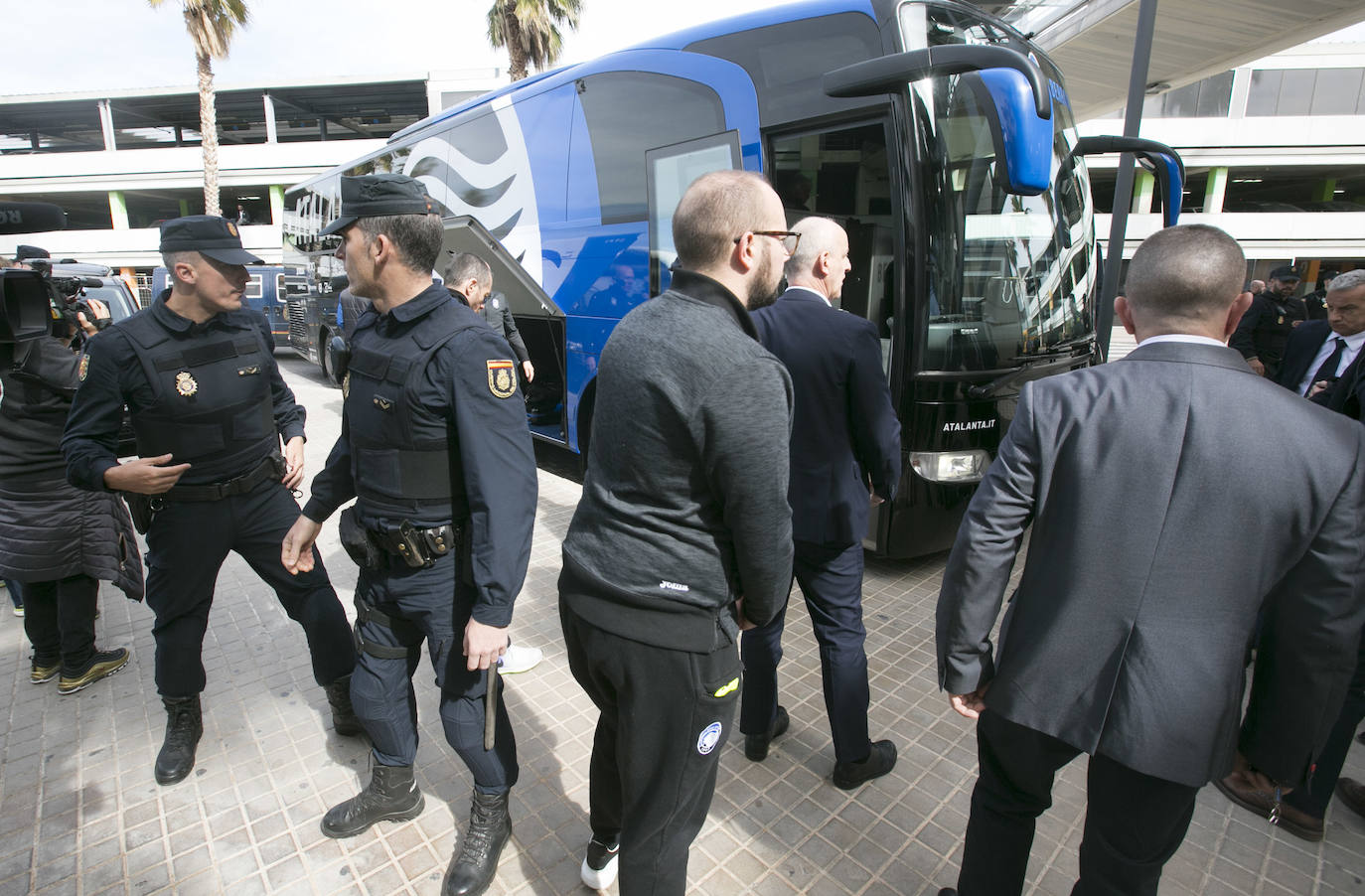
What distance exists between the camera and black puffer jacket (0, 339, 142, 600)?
10.1 feet

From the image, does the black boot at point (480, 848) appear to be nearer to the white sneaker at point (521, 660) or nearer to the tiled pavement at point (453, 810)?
the tiled pavement at point (453, 810)

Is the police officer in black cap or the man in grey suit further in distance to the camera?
the police officer in black cap

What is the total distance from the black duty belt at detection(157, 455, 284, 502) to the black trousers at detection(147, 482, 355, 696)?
28 millimetres

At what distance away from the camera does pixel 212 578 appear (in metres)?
2.75

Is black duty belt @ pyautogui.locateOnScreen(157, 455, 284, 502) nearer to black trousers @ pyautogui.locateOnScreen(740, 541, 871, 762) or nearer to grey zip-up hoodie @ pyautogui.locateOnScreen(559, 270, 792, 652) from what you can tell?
grey zip-up hoodie @ pyautogui.locateOnScreen(559, 270, 792, 652)

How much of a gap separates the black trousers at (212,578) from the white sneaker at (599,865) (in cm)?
136

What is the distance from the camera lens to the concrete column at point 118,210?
30.2 m

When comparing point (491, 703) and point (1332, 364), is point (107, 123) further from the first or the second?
point (1332, 364)

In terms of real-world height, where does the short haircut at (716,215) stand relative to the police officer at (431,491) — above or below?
above

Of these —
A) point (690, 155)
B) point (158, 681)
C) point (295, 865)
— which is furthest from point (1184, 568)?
point (690, 155)

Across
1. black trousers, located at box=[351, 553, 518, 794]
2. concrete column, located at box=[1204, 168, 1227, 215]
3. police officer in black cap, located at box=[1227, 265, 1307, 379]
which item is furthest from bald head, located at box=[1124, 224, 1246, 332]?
concrete column, located at box=[1204, 168, 1227, 215]

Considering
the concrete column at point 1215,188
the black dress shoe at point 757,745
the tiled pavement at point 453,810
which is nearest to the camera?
the tiled pavement at point 453,810

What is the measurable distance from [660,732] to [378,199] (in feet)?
5.44

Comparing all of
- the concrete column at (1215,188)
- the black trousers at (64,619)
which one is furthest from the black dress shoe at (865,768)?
the concrete column at (1215,188)
